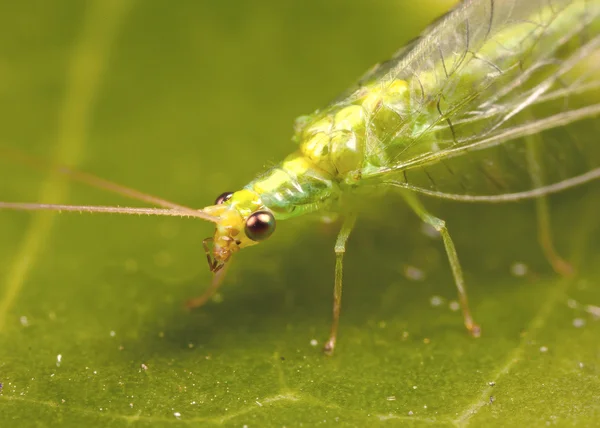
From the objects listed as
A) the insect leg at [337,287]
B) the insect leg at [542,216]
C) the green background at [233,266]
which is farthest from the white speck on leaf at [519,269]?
the insect leg at [337,287]

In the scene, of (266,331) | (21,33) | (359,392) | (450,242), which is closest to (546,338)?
(450,242)

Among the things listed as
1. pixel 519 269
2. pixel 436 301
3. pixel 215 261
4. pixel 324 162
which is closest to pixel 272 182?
pixel 324 162

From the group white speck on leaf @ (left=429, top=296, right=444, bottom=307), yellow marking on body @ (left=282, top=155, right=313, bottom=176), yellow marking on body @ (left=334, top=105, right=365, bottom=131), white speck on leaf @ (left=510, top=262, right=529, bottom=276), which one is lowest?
white speck on leaf @ (left=429, top=296, right=444, bottom=307)

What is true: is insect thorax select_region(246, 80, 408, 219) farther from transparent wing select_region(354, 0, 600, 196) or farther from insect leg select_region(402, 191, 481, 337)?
insect leg select_region(402, 191, 481, 337)

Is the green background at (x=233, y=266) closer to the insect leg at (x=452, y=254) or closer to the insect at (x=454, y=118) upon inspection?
the insect leg at (x=452, y=254)

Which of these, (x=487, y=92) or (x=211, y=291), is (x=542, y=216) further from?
(x=211, y=291)

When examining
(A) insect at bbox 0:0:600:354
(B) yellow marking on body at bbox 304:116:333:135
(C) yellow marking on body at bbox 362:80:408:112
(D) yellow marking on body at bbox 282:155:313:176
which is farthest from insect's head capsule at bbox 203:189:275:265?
(C) yellow marking on body at bbox 362:80:408:112
